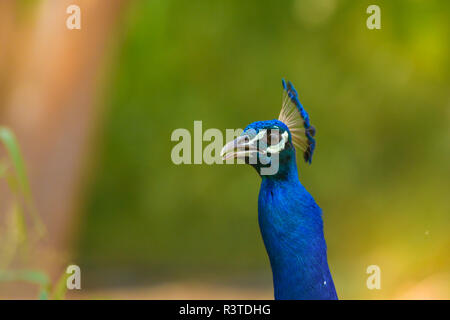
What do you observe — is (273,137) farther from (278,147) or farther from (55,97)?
(55,97)

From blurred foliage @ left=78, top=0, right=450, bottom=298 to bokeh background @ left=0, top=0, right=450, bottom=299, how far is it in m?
0.01

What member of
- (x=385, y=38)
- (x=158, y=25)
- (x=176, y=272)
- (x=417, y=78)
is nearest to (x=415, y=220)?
(x=417, y=78)

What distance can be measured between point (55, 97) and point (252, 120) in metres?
3.14

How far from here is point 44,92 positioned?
3.77 m

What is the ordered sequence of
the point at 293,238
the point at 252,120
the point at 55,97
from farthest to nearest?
the point at 252,120 → the point at 55,97 → the point at 293,238

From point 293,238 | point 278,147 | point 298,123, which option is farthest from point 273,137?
point 293,238

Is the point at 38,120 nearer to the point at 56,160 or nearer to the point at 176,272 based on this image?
the point at 56,160

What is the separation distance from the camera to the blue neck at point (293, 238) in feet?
5.90

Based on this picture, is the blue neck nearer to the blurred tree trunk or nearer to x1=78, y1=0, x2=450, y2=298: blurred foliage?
the blurred tree trunk

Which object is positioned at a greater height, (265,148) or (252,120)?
(252,120)

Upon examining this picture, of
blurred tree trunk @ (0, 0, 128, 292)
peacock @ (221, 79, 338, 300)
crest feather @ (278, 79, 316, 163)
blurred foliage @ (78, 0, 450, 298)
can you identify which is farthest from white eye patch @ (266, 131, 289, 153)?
blurred foliage @ (78, 0, 450, 298)

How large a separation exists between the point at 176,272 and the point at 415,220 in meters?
2.49

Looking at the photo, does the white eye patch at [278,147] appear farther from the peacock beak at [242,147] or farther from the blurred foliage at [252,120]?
the blurred foliage at [252,120]

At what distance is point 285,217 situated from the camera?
5.90 ft
